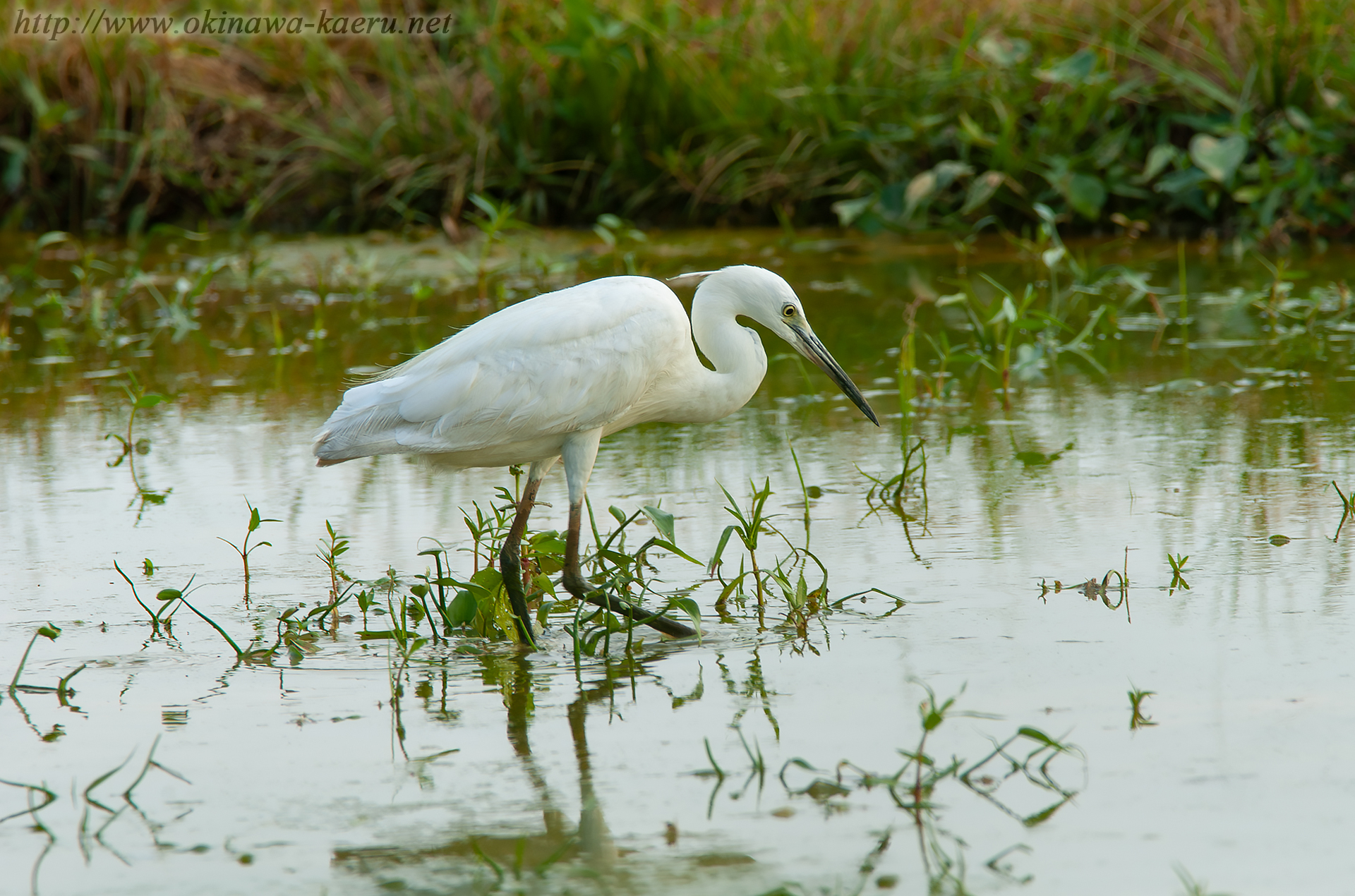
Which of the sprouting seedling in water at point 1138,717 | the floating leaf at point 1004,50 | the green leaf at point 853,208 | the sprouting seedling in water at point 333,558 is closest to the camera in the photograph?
the sprouting seedling in water at point 1138,717

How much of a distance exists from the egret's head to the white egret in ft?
0.10

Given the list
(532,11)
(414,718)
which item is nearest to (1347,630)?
(414,718)

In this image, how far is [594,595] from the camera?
3.26 metres

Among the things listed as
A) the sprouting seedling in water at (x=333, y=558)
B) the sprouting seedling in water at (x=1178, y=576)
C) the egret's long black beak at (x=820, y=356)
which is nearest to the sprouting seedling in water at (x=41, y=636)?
the sprouting seedling in water at (x=333, y=558)

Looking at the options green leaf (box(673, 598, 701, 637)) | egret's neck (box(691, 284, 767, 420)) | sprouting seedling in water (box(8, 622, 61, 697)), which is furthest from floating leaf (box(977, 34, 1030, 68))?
sprouting seedling in water (box(8, 622, 61, 697))

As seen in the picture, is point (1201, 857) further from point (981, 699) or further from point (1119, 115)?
point (1119, 115)

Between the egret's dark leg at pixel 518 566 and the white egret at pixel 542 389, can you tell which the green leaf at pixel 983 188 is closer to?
the white egret at pixel 542 389

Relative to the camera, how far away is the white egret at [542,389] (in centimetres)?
342

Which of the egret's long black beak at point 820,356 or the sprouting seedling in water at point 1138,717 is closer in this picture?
the sprouting seedling in water at point 1138,717

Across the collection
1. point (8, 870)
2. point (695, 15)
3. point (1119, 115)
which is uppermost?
point (695, 15)

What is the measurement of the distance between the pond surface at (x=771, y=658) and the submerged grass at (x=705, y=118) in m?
2.01

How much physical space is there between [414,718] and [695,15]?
7012mm

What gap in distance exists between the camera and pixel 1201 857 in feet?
6.91

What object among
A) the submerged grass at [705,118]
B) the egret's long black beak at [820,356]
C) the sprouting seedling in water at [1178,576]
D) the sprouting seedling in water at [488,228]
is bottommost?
the sprouting seedling in water at [1178,576]
